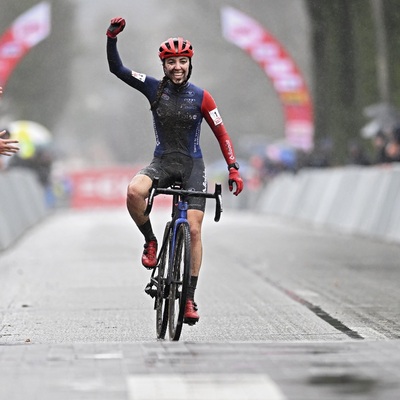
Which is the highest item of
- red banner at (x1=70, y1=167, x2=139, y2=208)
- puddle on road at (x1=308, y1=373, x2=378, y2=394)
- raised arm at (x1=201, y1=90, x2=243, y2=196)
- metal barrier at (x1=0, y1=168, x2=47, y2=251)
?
raised arm at (x1=201, y1=90, x2=243, y2=196)

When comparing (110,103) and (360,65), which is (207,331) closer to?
(360,65)

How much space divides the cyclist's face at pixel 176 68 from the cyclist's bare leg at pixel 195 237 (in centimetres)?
91

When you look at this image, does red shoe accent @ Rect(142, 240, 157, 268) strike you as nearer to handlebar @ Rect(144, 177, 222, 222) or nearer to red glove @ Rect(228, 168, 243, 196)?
handlebar @ Rect(144, 177, 222, 222)

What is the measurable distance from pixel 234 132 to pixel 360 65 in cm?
5476

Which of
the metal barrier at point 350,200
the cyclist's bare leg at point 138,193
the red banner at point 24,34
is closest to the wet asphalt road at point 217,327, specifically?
the cyclist's bare leg at point 138,193

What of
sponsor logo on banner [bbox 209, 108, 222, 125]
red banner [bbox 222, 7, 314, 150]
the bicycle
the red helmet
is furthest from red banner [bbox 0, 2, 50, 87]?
the bicycle

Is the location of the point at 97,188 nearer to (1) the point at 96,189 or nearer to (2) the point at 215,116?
(1) the point at 96,189

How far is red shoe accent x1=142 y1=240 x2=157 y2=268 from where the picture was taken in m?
10.7

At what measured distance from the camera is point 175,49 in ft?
34.6

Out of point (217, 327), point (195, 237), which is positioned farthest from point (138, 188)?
point (217, 327)

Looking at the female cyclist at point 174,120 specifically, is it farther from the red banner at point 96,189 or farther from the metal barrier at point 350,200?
the red banner at point 96,189

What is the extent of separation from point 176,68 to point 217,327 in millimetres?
2064

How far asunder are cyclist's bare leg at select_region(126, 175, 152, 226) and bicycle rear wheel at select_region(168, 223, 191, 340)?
36 cm

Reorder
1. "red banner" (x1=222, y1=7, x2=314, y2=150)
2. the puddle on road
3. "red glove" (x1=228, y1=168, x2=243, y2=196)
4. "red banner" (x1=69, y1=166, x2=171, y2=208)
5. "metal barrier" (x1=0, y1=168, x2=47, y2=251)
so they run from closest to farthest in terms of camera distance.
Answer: the puddle on road
"red glove" (x1=228, y1=168, x2=243, y2=196)
"metal barrier" (x1=0, y1=168, x2=47, y2=251)
"red banner" (x1=222, y1=7, x2=314, y2=150)
"red banner" (x1=69, y1=166, x2=171, y2=208)
